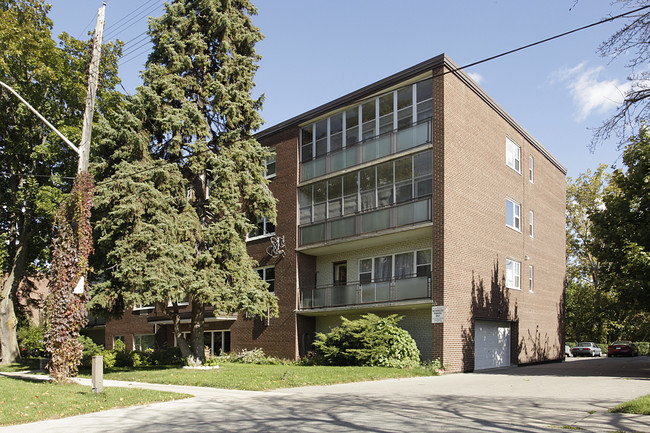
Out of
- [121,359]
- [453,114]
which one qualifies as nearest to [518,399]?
[453,114]

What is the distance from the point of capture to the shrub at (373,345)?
2114 cm

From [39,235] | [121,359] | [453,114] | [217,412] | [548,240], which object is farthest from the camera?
[548,240]

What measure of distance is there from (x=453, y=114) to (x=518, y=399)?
13245 mm

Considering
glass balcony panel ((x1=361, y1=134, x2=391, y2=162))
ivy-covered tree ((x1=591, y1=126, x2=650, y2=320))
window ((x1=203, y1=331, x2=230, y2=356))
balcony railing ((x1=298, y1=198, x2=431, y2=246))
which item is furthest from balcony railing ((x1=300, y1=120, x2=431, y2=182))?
window ((x1=203, y1=331, x2=230, y2=356))

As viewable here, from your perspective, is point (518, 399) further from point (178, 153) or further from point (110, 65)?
point (110, 65)

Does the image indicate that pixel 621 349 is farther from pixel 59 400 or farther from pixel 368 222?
pixel 59 400

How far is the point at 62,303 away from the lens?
14969mm

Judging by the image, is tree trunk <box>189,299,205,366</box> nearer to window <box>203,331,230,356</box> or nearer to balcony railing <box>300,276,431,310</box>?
balcony railing <box>300,276,431,310</box>

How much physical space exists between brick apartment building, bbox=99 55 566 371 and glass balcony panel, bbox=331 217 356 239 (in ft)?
0.20

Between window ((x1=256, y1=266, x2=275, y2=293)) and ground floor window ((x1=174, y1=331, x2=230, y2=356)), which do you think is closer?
window ((x1=256, y1=266, x2=275, y2=293))

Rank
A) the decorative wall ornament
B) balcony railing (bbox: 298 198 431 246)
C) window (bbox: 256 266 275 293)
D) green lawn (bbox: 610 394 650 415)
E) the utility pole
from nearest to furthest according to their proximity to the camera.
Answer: green lawn (bbox: 610 394 650 415) → the utility pole → balcony railing (bbox: 298 198 431 246) → the decorative wall ornament → window (bbox: 256 266 275 293)

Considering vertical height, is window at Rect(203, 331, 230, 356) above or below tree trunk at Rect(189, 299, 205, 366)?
below

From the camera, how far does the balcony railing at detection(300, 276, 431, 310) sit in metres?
22.4

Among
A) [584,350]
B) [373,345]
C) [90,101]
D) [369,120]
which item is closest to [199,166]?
[90,101]
